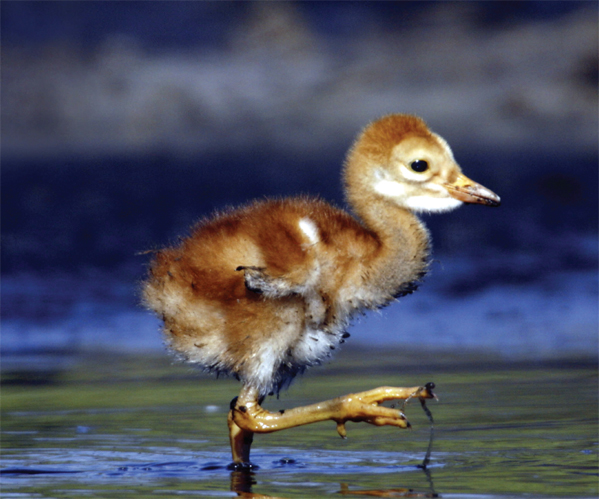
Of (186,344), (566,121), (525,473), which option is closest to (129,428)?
(186,344)

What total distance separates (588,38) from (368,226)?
12702mm

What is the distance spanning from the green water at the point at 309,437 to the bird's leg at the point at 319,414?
0.16m

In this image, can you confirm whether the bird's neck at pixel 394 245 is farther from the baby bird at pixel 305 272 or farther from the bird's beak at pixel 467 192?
the bird's beak at pixel 467 192

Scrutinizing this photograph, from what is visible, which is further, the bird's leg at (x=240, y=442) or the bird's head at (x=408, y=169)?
the bird's leg at (x=240, y=442)

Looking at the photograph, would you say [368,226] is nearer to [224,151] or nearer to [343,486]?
[343,486]

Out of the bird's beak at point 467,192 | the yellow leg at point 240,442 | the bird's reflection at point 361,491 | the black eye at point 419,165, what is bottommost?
the bird's reflection at point 361,491

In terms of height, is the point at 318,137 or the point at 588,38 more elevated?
the point at 588,38

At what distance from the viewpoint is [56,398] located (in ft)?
29.4

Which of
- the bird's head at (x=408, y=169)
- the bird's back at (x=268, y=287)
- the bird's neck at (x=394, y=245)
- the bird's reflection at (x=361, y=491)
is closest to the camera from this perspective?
the bird's reflection at (x=361, y=491)

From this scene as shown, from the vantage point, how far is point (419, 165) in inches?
269

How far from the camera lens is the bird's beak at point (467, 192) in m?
6.90

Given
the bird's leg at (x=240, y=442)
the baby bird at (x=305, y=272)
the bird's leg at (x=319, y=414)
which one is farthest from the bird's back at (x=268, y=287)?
the bird's leg at (x=240, y=442)

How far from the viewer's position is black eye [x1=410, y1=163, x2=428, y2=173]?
22.4ft

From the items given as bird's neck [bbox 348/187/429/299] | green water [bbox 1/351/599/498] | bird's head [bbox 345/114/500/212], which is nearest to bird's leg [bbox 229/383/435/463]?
green water [bbox 1/351/599/498]
